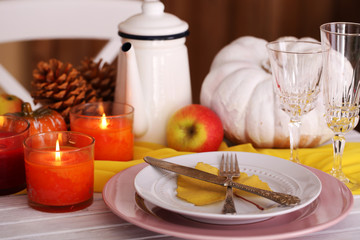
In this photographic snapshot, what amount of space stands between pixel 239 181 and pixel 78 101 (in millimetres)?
434

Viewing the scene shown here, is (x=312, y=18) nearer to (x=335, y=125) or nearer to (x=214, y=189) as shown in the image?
(x=335, y=125)

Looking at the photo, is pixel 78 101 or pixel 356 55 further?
pixel 78 101

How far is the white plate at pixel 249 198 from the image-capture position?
59 centimetres

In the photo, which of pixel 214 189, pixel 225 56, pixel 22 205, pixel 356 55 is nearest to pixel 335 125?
pixel 356 55

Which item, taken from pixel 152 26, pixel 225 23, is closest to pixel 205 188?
pixel 152 26

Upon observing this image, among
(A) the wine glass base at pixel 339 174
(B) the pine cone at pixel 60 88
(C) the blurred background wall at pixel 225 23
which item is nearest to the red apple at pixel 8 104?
(B) the pine cone at pixel 60 88

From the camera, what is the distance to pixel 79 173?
0.67 metres

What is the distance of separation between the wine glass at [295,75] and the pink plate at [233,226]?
0.17 meters

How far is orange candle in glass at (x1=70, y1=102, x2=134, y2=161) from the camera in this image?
84cm

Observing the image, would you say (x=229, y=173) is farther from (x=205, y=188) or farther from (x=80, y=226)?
(x=80, y=226)

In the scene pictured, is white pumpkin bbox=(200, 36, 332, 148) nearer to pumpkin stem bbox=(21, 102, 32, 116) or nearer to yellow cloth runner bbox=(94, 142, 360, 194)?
yellow cloth runner bbox=(94, 142, 360, 194)

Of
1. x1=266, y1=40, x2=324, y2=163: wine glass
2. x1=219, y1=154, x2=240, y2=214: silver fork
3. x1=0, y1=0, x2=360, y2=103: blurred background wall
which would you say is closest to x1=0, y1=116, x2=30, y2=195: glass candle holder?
x1=219, y1=154, x2=240, y2=214: silver fork

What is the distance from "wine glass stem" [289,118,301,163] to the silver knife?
0.77 feet

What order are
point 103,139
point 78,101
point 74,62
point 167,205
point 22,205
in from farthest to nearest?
point 74,62 → point 78,101 → point 103,139 → point 22,205 → point 167,205
